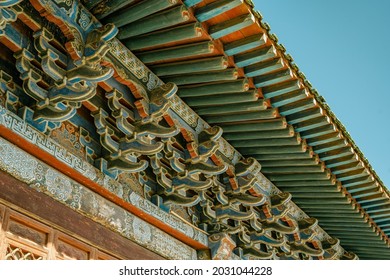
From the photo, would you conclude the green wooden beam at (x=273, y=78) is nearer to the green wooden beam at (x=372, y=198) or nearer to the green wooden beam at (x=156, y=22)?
the green wooden beam at (x=156, y=22)

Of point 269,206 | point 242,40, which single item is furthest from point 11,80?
point 269,206

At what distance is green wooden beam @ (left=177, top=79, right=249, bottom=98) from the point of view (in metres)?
4.81

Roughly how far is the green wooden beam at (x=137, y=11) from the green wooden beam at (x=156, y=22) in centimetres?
6

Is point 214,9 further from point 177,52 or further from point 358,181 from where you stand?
point 358,181

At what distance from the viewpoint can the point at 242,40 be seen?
170 inches

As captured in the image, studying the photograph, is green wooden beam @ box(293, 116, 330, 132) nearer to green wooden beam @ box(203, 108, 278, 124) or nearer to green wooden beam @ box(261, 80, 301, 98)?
green wooden beam @ box(203, 108, 278, 124)

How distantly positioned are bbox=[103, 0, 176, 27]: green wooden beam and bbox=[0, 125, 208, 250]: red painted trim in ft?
3.70

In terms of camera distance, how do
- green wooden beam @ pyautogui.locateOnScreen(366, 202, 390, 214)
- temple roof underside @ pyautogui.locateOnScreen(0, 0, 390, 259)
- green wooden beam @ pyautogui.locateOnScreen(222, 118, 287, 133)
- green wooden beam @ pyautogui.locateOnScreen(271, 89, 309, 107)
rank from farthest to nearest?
green wooden beam @ pyautogui.locateOnScreen(366, 202, 390, 214)
green wooden beam @ pyautogui.locateOnScreen(222, 118, 287, 133)
green wooden beam @ pyautogui.locateOnScreen(271, 89, 309, 107)
temple roof underside @ pyautogui.locateOnScreen(0, 0, 390, 259)

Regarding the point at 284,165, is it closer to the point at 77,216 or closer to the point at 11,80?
the point at 77,216

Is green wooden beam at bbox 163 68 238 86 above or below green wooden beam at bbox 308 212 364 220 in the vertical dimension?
below

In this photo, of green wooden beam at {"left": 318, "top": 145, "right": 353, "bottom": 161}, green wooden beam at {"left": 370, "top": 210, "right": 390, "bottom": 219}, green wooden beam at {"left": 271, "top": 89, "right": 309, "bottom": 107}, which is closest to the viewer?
green wooden beam at {"left": 271, "top": 89, "right": 309, "bottom": 107}

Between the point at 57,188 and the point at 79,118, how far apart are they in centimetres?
68

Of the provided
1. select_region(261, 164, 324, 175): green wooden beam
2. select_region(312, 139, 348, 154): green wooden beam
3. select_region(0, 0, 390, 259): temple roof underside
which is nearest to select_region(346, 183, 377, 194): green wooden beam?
select_region(0, 0, 390, 259): temple roof underside

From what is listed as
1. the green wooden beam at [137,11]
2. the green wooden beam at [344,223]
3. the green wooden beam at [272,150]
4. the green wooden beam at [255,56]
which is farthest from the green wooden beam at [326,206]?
the green wooden beam at [137,11]
